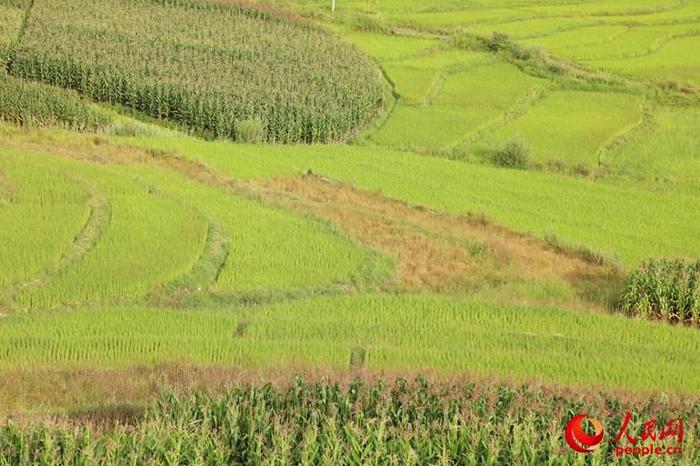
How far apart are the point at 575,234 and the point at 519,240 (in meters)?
1.33

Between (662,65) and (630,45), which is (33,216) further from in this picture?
(630,45)

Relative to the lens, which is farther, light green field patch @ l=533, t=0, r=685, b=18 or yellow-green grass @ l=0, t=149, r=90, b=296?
light green field patch @ l=533, t=0, r=685, b=18

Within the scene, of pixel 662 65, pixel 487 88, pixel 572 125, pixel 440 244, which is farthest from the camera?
pixel 662 65

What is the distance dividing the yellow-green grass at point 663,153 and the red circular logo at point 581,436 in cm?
1641

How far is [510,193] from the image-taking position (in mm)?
20656

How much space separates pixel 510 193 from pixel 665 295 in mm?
7183

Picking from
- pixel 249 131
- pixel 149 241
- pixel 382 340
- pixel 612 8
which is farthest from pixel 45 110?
pixel 612 8

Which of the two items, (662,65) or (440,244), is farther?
(662,65)

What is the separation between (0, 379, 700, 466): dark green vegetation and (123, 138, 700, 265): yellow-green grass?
8351 millimetres

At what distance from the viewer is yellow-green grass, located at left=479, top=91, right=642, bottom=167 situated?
81.6 ft

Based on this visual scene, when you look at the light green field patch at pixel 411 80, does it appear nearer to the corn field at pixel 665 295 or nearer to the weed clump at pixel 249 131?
the weed clump at pixel 249 131

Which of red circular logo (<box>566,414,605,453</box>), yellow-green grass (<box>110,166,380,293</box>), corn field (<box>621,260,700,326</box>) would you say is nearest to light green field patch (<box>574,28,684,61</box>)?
yellow-green grass (<box>110,166,380,293</box>)

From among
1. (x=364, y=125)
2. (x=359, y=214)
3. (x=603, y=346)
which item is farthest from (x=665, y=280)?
(x=364, y=125)

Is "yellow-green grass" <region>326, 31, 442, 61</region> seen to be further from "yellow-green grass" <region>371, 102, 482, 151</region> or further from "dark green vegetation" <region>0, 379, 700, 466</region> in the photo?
"dark green vegetation" <region>0, 379, 700, 466</region>
